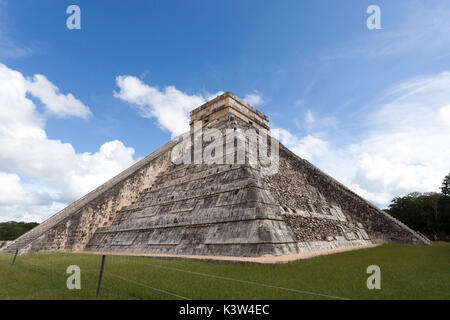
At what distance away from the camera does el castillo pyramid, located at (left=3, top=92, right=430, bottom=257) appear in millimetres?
7418

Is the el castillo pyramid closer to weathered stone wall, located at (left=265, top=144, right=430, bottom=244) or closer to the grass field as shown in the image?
weathered stone wall, located at (left=265, top=144, right=430, bottom=244)

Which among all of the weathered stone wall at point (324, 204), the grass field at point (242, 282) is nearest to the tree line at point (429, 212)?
the weathered stone wall at point (324, 204)

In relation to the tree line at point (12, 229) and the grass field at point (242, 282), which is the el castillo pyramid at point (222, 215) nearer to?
the grass field at point (242, 282)

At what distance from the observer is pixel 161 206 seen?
10.9 metres

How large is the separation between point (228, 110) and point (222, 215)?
10754 millimetres

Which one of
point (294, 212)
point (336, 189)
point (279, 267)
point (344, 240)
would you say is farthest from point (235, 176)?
point (336, 189)

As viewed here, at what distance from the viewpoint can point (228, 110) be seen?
17250 millimetres

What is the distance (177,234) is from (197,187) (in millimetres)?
2376

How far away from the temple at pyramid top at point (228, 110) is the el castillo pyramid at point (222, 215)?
1.62 meters

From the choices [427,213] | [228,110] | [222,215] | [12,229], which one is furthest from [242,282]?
[12,229]

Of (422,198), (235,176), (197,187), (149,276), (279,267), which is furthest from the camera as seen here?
(422,198)

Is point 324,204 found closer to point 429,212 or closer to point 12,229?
point 429,212

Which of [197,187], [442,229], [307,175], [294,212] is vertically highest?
[307,175]

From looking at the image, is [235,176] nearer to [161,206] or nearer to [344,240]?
[161,206]
